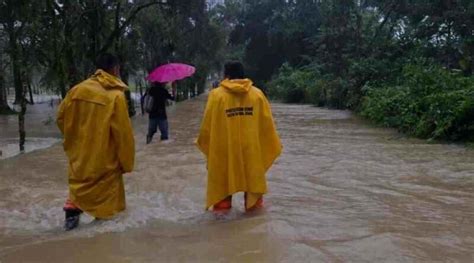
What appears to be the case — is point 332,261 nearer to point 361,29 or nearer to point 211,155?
point 211,155

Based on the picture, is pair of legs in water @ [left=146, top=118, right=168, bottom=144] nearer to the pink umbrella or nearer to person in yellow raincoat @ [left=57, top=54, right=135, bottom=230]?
the pink umbrella

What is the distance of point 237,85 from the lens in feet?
20.0

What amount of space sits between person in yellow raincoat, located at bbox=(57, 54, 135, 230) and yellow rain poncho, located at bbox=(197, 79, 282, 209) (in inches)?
33.0

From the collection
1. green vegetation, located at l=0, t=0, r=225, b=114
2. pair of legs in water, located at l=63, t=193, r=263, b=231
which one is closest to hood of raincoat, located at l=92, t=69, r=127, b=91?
pair of legs in water, located at l=63, t=193, r=263, b=231

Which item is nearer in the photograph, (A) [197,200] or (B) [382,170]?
(A) [197,200]

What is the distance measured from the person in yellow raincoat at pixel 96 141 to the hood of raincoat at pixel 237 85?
1.04 m

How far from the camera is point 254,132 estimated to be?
A: 611 cm

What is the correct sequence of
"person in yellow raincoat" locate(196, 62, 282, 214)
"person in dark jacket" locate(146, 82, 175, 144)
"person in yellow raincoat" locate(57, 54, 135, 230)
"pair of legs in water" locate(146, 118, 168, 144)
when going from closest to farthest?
"person in yellow raincoat" locate(57, 54, 135, 230) → "person in yellow raincoat" locate(196, 62, 282, 214) → "person in dark jacket" locate(146, 82, 175, 144) → "pair of legs in water" locate(146, 118, 168, 144)

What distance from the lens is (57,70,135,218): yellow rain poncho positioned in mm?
5691

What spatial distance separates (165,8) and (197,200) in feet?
59.7

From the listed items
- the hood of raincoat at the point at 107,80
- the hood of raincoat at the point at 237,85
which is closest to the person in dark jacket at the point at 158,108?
the hood of raincoat at the point at 237,85

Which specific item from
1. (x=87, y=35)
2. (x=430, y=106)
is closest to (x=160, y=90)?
(x=430, y=106)

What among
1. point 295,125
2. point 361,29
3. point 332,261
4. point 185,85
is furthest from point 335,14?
point 332,261

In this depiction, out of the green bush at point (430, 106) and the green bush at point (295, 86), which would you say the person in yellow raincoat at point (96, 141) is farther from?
the green bush at point (295, 86)
